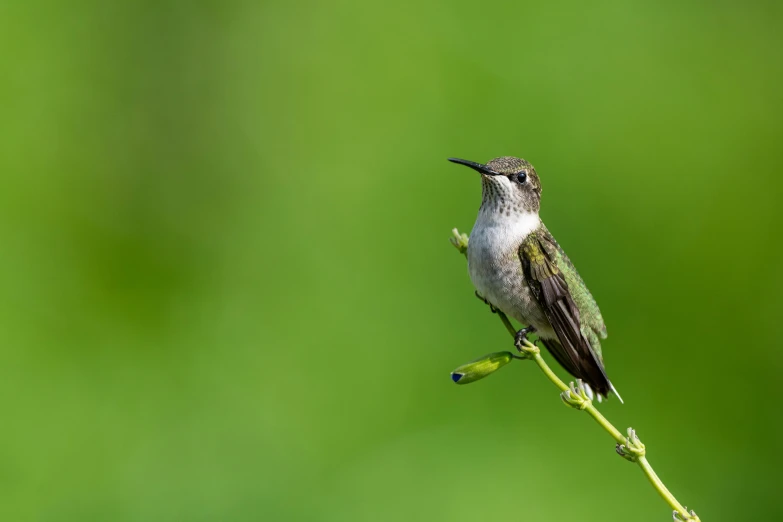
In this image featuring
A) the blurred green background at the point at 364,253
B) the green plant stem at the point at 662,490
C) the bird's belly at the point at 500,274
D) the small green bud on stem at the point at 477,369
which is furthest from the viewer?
the blurred green background at the point at 364,253

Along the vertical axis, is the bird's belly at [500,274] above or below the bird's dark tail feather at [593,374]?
above

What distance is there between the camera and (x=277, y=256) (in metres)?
7.02

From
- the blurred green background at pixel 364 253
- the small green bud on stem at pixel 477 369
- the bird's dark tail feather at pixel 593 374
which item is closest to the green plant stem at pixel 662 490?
the small green bud on stem at pixel 477 369

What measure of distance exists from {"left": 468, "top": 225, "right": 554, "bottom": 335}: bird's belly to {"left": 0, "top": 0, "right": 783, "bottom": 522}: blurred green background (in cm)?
250

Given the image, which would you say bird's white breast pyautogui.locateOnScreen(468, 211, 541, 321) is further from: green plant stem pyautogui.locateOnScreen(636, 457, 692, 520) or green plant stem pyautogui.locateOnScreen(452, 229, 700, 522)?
green plant stem pyautogui.locateOnScreen(636, 457, 692, 520)

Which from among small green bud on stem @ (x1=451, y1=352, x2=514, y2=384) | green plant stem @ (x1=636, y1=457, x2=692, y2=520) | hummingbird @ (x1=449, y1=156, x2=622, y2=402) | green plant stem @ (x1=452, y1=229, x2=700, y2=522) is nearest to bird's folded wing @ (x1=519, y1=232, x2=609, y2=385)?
hummingbird @ (x1=449, y1=156, x2=622, y2=402)

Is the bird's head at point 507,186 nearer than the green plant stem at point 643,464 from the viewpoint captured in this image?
No

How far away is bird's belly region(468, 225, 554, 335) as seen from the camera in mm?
3525

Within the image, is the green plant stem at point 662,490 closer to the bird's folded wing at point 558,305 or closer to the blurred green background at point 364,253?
the bird's folded wing at point 558,305

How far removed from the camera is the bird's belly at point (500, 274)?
139 inches

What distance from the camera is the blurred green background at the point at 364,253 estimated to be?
5.94m

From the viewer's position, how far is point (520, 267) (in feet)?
11.8

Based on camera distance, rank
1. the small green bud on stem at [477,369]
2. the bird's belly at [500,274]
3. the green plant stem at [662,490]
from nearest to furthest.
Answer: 1. the green plant stem at [662,490]
2. the small green bud on stem at [477,369]
3. the bird's belly at [500,274]

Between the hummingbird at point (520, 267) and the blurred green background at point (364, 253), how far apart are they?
2453mm
